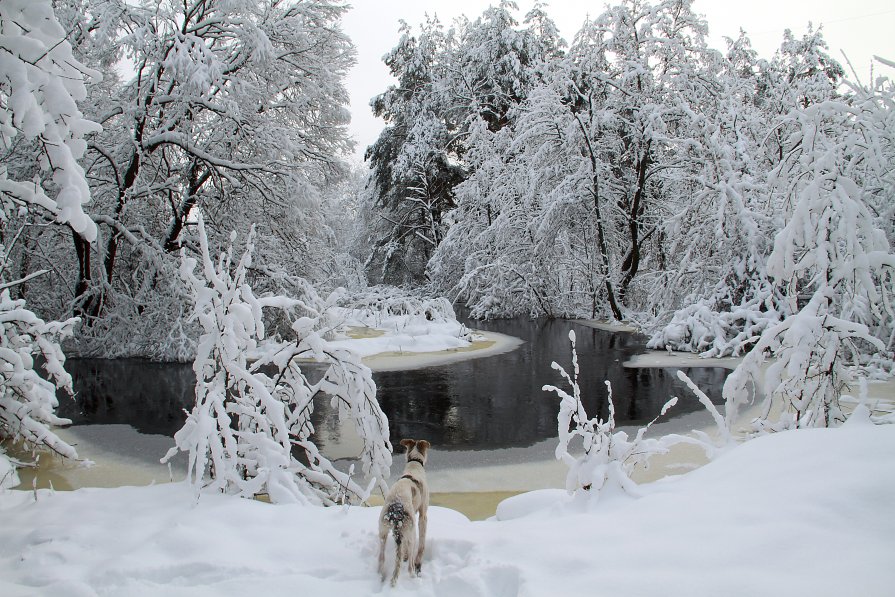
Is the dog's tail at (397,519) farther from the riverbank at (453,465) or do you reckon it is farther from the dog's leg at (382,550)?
the riverbank at (453,465)

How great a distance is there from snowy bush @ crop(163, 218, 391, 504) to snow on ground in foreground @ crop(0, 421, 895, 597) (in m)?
0.29

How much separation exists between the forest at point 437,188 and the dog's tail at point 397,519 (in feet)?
6.10

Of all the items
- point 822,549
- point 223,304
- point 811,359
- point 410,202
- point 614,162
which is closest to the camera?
point 822,549

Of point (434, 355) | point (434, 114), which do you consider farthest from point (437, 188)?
point (434, 355)

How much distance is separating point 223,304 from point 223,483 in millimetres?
1101

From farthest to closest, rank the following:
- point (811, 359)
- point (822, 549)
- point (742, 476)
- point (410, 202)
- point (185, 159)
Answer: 1. point (410, 202)
2. point (185, 159)
3. point (811, 359)
4. point (742, 476)
5. point (822, 549)

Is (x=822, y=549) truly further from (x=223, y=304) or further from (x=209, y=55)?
(x=209, y=55)

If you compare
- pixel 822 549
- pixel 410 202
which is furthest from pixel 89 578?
pixel 410 202

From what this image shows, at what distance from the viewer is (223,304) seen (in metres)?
3.65

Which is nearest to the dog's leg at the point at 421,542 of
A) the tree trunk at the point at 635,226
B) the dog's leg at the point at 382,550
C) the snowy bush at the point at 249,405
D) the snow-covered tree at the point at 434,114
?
the dog's leg at the point at 382,550

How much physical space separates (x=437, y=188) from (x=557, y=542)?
2949cm

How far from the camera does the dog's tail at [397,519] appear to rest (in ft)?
7.55

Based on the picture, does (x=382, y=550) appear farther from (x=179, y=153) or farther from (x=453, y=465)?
(x=179, y=153)

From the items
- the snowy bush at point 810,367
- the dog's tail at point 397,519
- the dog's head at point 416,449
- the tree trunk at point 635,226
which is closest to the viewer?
the dog's tail at point 397,519
